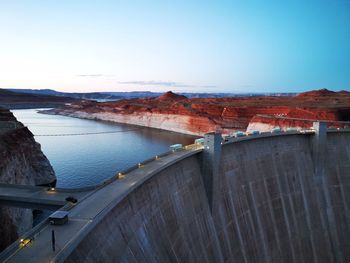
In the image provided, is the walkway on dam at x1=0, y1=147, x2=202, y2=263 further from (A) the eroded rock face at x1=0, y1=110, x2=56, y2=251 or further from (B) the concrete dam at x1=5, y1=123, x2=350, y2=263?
(A) the eroded rock face at x1=0, y1=110, x2=56, y2=251

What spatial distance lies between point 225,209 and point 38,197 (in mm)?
11190

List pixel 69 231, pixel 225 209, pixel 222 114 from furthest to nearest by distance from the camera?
pixel 222 114, pixel 225 209, pixel 69 231

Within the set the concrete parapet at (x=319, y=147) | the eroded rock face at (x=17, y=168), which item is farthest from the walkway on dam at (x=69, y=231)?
the concrete parapet at (x=319, y=147)

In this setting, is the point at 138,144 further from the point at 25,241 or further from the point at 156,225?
the point at 25,241

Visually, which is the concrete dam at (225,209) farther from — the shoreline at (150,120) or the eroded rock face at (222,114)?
the shoreline at (150,120)

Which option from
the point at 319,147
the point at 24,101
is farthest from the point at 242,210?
the point at 24,101

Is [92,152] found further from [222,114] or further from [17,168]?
[222,114]

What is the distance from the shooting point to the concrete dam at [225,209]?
11.4 metres

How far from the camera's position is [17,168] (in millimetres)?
28062

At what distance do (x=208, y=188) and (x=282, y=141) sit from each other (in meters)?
10.3

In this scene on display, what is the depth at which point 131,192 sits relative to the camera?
13.5 metres

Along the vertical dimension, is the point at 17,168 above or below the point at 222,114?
below

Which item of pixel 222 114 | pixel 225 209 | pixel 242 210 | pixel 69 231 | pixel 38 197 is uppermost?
pixel 222 114

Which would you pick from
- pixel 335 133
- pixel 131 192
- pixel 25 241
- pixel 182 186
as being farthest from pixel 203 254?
pixel 335 133
